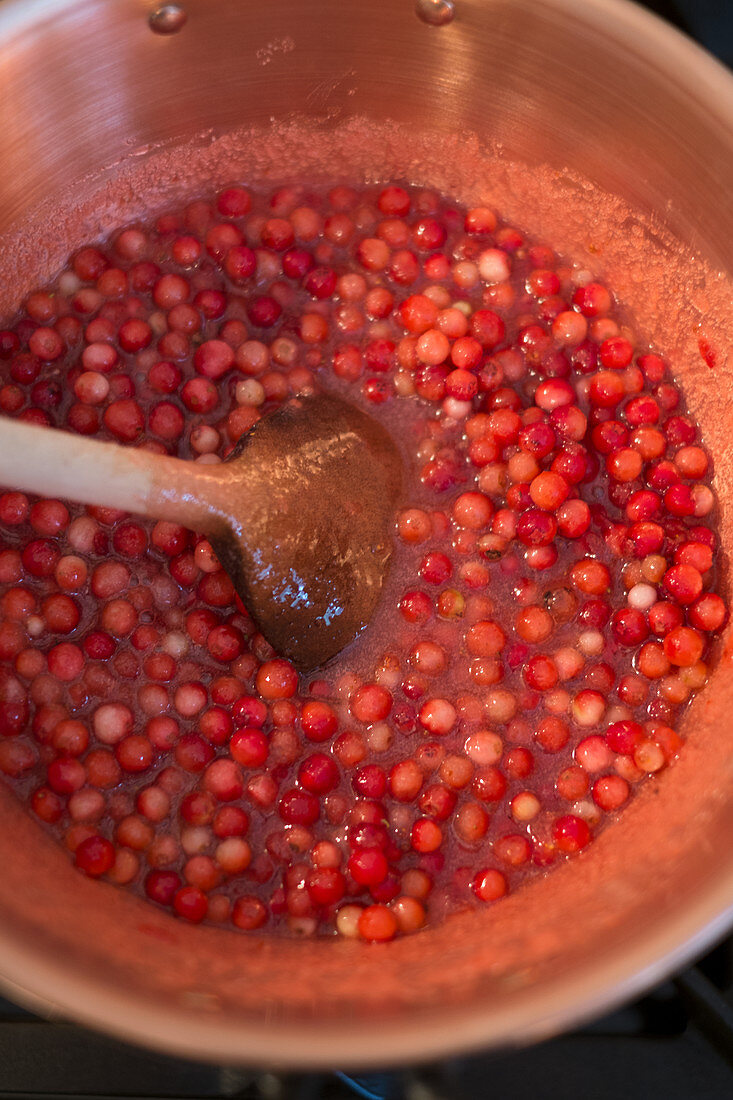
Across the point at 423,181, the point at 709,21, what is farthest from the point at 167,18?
the point at 709,21

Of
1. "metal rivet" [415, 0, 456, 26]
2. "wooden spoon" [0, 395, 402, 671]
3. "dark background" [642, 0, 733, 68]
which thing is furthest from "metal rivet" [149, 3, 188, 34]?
"dark background" [642, 0, 733, 68]

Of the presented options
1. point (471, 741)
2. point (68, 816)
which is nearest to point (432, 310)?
point (471, 741)

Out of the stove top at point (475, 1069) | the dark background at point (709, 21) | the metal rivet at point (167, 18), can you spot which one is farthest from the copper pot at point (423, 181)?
the dark background at point (709, 21)

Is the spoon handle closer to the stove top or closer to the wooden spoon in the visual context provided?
the wooden spoon

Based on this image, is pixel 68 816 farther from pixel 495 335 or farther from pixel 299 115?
pixel 299 115

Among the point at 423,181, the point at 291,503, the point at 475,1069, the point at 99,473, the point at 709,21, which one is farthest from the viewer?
the point at 423,181

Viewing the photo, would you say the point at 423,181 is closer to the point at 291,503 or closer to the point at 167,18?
the point at 167,18
